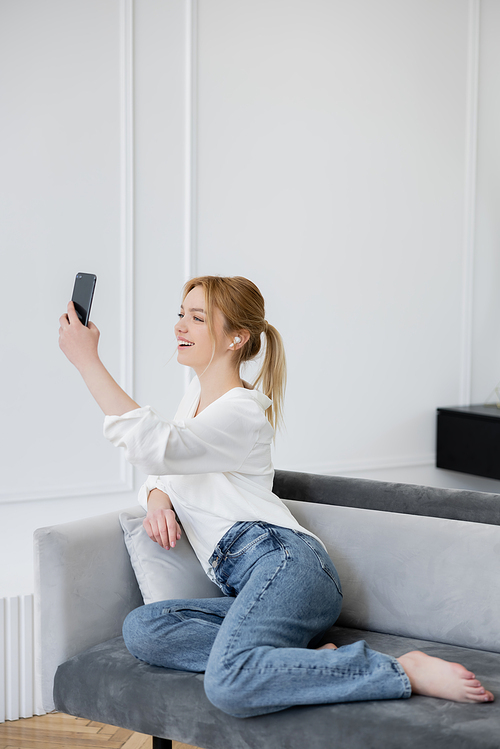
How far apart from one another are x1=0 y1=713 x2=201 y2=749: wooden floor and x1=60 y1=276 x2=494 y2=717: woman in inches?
26.2

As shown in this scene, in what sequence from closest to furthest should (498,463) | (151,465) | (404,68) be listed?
(151,465) → (498,463) → (404,68)

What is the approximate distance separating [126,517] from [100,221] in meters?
1.31

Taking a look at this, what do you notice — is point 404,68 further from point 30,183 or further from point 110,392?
point 110,392

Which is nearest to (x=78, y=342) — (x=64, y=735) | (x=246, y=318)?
(x=246, y=318)

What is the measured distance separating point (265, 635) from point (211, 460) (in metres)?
0.34

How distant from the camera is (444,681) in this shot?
121 cm

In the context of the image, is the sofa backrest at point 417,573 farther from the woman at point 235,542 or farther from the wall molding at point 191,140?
the wall molding at point 191,140

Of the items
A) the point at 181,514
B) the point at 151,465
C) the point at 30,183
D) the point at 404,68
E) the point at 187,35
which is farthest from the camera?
the point at 404,68

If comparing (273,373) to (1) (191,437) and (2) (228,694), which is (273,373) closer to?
(1) (191,437)

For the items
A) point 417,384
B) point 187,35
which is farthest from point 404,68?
point 417,384

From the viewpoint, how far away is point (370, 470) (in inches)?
129

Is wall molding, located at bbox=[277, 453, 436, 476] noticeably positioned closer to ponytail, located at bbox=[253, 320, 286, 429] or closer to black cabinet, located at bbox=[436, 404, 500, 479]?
black cabinet, located at bbox=[436, 404, 500, 479]

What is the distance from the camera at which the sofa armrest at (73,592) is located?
57.3 inches

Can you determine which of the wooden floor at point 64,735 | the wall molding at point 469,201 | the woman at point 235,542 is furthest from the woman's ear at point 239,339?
the wall molding at point 469,201
